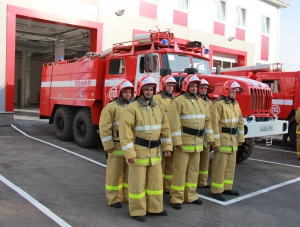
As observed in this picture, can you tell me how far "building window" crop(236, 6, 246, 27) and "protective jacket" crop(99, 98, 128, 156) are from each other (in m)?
17.9

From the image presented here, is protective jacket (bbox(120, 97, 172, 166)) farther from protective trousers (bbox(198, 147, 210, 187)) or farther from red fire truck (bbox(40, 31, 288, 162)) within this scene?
red fire truck (bbox(40, 31, 288, 162))

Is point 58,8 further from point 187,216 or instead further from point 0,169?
point 187,216

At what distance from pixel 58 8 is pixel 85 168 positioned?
352 inches

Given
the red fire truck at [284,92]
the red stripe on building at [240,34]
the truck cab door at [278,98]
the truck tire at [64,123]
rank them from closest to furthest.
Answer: the truck tire at [64,123] → the red fire truck at [284,92] → the truck cab door at [278,98] → the red stripe on building at [240,34]

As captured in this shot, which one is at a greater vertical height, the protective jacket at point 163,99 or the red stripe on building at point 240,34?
the red stripe on building at point 240,34

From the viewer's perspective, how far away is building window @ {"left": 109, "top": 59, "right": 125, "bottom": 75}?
8.62 metres

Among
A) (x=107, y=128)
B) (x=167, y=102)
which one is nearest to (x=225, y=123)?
(x=167, y=102)

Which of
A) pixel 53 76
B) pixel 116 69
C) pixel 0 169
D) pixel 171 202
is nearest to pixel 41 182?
pixel 0 169

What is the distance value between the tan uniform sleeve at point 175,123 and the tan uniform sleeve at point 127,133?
76 centimetres

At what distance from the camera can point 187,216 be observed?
4523mm

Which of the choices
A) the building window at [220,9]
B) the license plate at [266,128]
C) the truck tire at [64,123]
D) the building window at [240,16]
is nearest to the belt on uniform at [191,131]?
the license plate at [266,128]

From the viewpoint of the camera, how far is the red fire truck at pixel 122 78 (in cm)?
Result: 715

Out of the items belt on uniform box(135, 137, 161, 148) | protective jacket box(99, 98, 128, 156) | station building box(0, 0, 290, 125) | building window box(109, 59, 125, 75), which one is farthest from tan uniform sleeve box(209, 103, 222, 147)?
station building box(0, 0, 290, 125)

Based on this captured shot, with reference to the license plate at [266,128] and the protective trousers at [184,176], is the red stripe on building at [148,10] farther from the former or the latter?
the protective trousers at [184,176]
